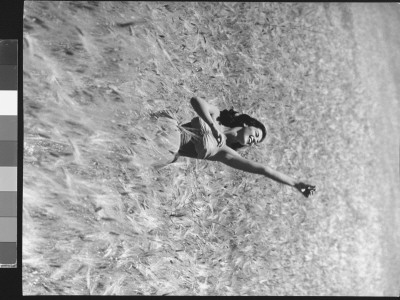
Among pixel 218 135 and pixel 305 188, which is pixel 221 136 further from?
pixel 305 188

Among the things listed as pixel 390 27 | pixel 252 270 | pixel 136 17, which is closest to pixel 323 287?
pixel 252 270

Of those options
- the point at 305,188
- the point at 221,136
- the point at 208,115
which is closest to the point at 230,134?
the point at 221,136

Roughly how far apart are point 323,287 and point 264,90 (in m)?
1.31

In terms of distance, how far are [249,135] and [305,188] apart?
497 millimetres

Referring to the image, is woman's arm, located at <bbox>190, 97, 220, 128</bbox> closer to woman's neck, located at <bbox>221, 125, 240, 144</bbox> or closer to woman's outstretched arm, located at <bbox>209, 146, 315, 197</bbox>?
woman's neck, located at <bbox>221, 125, 240, 144</bbox>

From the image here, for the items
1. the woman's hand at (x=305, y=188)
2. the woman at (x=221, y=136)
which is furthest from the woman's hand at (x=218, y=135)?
the woman's hand at (x=305, y=188)

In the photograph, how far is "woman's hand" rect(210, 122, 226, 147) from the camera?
134 inches

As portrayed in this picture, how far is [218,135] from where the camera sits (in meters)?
3.41

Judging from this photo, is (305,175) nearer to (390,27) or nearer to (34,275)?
(390,27)

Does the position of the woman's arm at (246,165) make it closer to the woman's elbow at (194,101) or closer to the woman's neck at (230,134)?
the woman's neck at (230,134)

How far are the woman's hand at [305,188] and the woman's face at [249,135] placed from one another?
0.39 m

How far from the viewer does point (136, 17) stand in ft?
11.0

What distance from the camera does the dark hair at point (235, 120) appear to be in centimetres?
344

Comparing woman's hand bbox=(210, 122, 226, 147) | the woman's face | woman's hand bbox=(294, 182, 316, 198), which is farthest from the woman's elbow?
woman's hand bbox=(294, 182, 316, 198)
